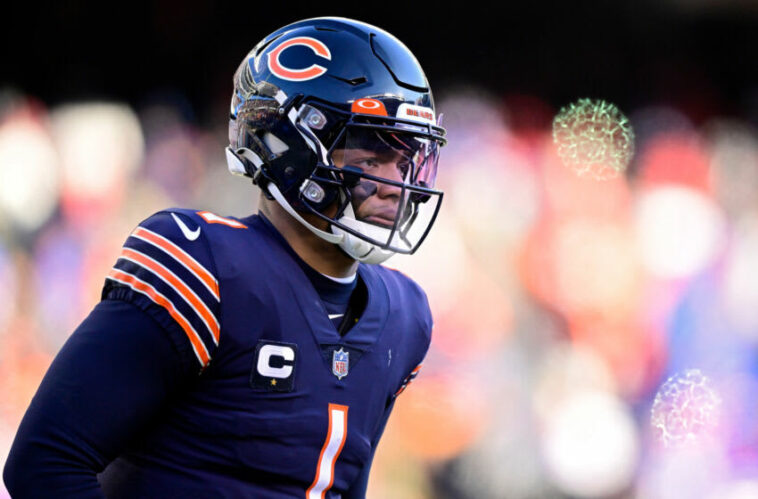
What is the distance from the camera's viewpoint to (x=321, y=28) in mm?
1762

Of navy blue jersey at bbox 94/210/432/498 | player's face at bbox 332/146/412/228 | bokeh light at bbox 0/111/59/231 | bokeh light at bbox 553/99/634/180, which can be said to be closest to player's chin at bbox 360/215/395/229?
player's face at bbox 332/146/412/228

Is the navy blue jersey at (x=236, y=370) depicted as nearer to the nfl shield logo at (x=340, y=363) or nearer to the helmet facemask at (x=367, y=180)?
the nfl shield logo at (x=340, y=363)

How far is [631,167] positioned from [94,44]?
258 centimetres

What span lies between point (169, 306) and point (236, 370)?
16 cm

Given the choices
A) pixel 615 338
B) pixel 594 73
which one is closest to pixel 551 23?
pixel 594 73

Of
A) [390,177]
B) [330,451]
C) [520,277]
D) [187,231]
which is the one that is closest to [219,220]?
[187,231]

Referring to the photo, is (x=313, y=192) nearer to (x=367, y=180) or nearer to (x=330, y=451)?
(x=367, y=180)

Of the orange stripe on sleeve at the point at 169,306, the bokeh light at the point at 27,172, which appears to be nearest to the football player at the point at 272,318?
the orange stripe on sleeve at the point at 169,306

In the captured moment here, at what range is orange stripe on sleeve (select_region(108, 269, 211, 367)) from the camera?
1356mm

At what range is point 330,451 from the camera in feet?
5.07

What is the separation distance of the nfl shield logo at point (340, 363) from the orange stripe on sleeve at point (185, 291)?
9.9 inches

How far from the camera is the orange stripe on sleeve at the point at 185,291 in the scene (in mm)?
1381

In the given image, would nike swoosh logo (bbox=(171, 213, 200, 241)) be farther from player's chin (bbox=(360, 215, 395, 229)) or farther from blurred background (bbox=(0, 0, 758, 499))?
blurred background (bbox=(0, 0, 758, 499))

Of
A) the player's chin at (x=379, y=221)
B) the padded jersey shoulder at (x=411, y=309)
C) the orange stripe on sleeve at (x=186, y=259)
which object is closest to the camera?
the orange stripe on sleeve at (x=186, y=259)
